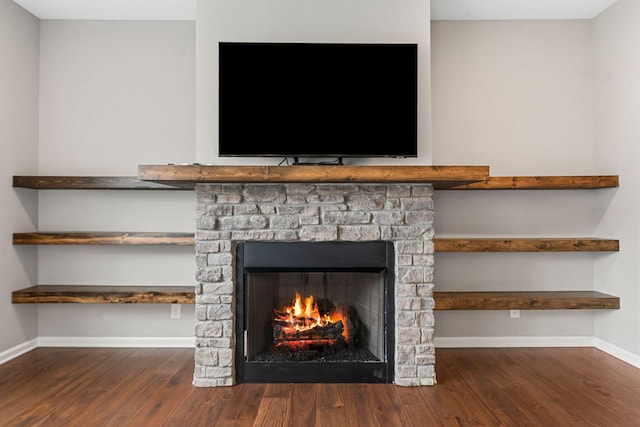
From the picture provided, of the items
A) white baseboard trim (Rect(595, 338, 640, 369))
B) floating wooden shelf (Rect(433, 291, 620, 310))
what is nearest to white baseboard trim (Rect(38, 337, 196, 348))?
floating wooden shelf (Rect(433, 291, 620, 310))

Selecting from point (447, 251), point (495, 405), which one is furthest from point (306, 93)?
point (495, 405)

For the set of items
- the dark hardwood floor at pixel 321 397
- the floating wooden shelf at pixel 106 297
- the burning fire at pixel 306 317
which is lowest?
the dark hardwood floor at pixel 321 397

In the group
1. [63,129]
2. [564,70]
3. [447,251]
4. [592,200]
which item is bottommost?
[447,251]

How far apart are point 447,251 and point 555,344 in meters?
1.25

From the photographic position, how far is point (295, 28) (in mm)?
3002

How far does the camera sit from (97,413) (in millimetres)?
2461

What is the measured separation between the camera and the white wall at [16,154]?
335 cm

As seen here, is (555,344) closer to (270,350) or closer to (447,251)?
(447,251)

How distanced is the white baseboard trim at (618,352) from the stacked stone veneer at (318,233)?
1.56 meters

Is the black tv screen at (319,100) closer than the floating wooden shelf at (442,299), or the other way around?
the black tv screen at (319,100)

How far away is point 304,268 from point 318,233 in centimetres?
25

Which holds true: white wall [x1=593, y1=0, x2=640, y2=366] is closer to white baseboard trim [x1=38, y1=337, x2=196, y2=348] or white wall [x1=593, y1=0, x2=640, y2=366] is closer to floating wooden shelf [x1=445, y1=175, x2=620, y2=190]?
floating wooden shelf [x1=445, y1=175, x2=620, y2=190]

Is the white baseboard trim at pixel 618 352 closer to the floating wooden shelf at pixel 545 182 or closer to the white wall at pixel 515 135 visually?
the white wall at pixel 515 135

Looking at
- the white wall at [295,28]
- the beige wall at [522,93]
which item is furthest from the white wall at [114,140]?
the beige wall at [522,93]
